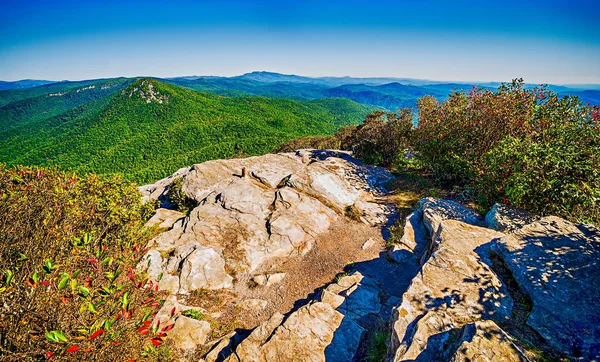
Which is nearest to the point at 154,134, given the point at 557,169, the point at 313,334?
the point at 313,334

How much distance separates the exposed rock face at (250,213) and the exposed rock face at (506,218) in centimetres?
648

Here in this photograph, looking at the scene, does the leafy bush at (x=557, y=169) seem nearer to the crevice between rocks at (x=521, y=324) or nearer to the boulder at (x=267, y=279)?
the crevice between rocks at (x=521, y=324)

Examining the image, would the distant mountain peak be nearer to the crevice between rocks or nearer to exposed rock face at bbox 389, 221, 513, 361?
exposed rock face at bbox 389, 221, 513, 361

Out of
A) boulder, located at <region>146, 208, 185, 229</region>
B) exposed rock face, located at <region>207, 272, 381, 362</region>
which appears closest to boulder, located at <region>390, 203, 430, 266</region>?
exposed rock face, located at <region>207, 272, 381, 362</region>

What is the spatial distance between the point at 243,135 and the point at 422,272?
393ft

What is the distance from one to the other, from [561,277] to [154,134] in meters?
145

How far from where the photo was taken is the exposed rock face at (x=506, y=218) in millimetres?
11102

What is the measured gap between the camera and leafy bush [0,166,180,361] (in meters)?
4.26

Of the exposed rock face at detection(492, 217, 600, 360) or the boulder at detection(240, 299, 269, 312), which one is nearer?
Answer: the exposed rock face at detection(492, 217, 600, 360)

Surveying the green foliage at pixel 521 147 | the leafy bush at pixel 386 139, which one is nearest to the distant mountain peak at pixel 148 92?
the leafy bush at pixel 386 139

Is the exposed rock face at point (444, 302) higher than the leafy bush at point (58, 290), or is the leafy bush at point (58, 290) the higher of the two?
the leafy bush at point (58, 290)

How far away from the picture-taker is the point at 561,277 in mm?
7191

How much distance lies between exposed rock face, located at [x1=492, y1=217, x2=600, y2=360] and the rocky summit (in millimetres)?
31

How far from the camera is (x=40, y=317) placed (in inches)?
177
